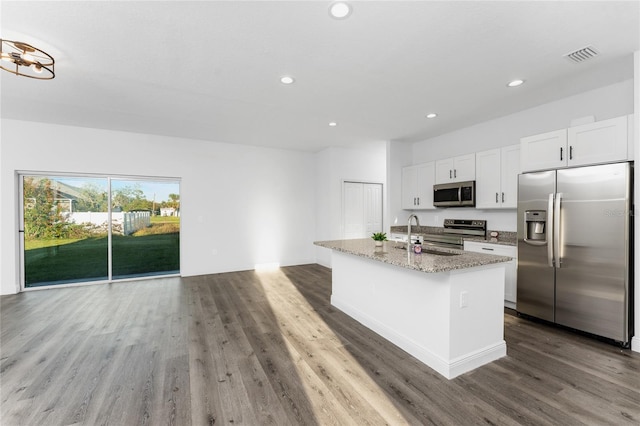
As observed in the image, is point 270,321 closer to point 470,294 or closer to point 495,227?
point 470,294

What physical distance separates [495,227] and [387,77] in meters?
3.04

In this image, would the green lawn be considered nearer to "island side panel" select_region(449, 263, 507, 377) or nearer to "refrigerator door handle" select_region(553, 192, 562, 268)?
"island side panel" select_region(449, 263, 507, 377)

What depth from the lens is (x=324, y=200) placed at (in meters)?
6.47

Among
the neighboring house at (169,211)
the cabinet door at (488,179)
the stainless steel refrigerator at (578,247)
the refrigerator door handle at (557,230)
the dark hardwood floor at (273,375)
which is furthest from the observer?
the neighboring house at (169,211)

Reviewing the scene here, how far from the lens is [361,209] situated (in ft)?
22.0

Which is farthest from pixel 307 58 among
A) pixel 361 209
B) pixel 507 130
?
pixel 361 209

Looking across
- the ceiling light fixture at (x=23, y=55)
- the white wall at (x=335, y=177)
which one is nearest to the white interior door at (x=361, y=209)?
the white wall at (x=335, y=177)

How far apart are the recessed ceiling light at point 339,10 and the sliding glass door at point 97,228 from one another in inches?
185

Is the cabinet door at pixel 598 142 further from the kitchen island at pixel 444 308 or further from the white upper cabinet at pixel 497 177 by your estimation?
the kitchen island at pixel 444 308

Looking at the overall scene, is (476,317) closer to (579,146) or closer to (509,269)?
(509,269)

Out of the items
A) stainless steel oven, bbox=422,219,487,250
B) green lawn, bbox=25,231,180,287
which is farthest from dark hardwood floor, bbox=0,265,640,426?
stainless steel oven, bbox=422,219,487,250

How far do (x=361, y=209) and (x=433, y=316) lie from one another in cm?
445

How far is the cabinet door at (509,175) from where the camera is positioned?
12.7 feet

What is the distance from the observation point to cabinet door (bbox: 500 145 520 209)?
3873 mm
